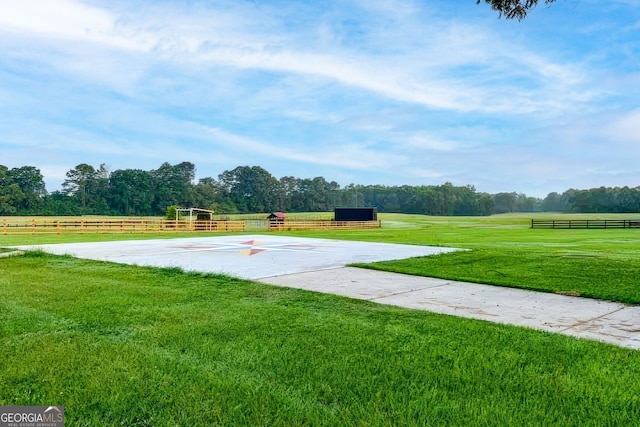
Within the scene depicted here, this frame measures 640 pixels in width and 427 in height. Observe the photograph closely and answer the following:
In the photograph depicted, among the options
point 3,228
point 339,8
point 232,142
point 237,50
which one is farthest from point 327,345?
point 232,142

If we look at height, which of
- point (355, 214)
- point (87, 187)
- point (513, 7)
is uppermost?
point (87, 187)

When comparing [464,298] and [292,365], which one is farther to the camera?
[464,298]

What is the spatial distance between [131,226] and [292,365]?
25.1 metres

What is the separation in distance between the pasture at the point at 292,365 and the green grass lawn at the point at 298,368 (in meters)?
0.01

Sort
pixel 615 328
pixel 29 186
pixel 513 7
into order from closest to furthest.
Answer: pixel 615 328 → pixel 513 7 → pixel 29 186

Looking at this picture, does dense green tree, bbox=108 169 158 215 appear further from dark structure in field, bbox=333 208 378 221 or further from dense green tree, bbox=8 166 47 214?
dark structure in field, bbox=333 208 378 221

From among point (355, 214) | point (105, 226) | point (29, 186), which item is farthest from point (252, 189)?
point (105, 226)

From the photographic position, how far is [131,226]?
25.1m

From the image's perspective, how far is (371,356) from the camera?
2.78m

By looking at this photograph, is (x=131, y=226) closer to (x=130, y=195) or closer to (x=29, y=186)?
(x=130, y=195)

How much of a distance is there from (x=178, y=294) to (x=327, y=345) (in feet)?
8.33

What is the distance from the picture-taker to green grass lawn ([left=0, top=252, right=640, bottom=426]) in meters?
2.03

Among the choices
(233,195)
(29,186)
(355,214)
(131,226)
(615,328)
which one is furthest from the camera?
(233,195)

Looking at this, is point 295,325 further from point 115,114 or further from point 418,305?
point 115,114
